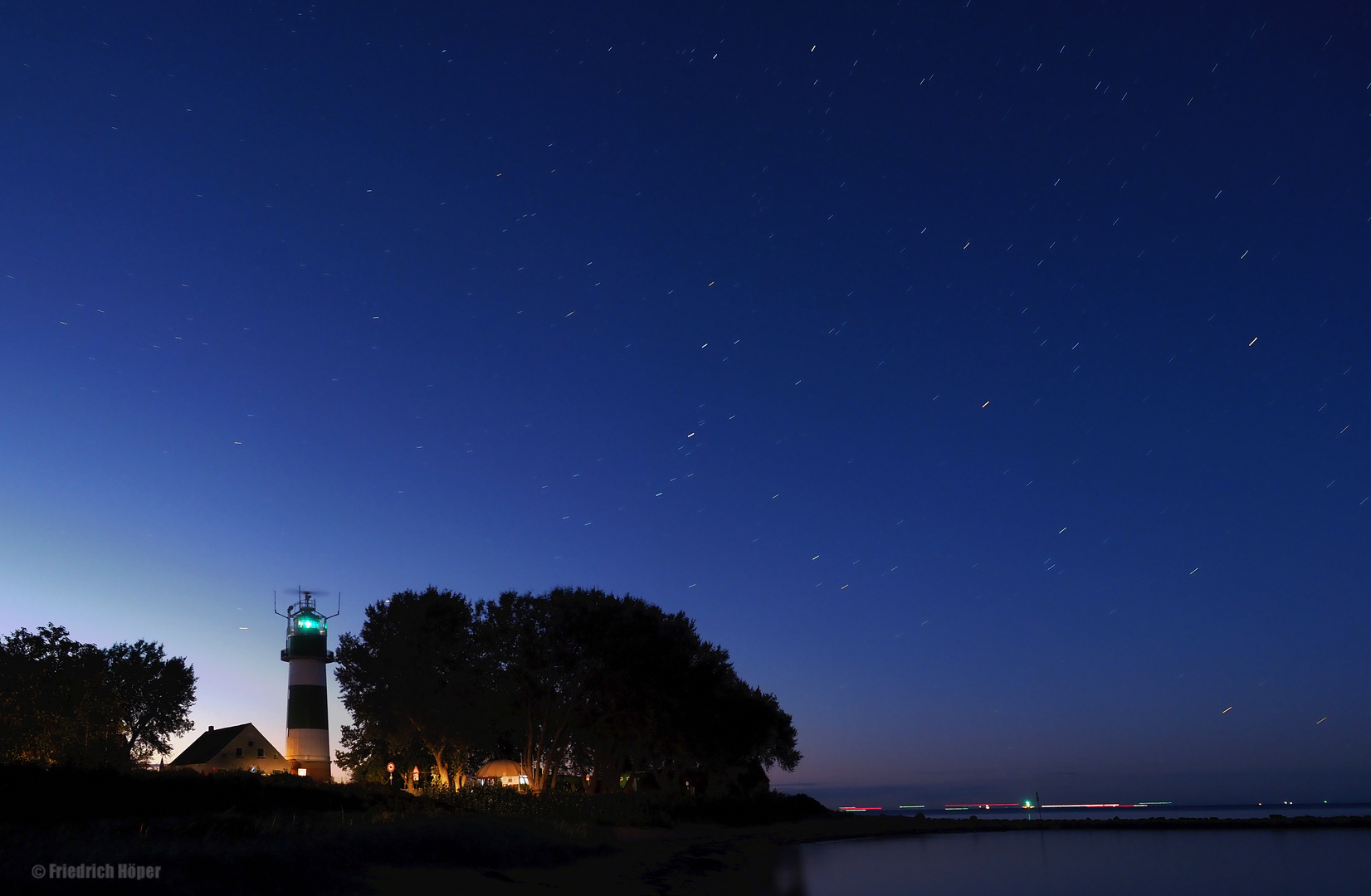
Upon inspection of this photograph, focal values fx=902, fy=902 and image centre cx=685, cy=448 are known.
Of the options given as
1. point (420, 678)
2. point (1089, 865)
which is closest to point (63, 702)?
point (420, 678)

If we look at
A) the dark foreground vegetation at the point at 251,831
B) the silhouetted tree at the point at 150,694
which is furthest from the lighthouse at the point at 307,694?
the dark foreground vegetation at the point at 251,831

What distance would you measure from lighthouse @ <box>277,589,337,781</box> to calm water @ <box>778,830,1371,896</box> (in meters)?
37.7

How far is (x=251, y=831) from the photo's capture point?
776 inches

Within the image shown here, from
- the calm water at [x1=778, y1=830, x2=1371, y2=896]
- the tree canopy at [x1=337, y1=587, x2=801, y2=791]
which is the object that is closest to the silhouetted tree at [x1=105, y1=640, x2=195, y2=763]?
the tree canopy at [x1=337, y1=587, x2=801, y2=791]

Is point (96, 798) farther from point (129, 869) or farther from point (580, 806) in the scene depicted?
point (580, 806)

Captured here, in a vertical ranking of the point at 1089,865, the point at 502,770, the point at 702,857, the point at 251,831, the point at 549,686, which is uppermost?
the point at 549,686

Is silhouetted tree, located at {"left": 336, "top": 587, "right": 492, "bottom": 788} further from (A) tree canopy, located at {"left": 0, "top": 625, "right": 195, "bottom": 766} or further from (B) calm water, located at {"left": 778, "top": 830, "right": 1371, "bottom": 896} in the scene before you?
(B) calm water, located at {"left": 778, "top": 830, "right": 1371, "bottom": 896}

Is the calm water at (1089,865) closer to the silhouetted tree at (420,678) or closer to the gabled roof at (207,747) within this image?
the silhouetted tree at (420,678)

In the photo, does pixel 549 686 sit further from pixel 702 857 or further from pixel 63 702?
pixel 63 702

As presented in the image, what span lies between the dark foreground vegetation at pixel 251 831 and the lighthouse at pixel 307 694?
3061 centimetres

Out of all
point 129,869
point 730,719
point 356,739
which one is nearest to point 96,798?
point 129,869

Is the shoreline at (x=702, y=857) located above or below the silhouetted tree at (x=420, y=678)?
below

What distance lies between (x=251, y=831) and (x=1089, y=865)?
107 ft

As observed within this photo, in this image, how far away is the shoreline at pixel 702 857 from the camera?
18691 mm
